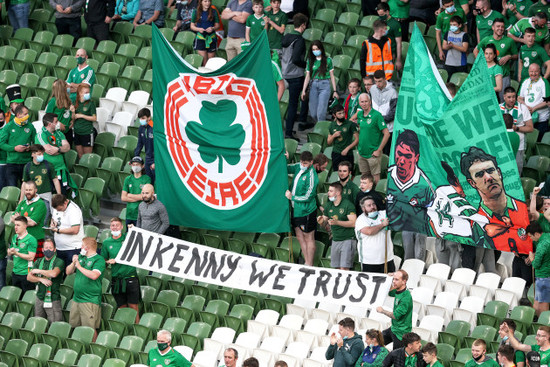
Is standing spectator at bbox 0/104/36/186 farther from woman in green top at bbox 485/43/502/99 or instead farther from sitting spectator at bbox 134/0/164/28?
woman in green top at bbox 485/43/502/99

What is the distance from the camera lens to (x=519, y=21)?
1958 centimetres

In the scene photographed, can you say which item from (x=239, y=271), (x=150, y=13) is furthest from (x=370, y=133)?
(x=150, y=13)

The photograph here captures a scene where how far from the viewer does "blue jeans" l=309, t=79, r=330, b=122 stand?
19391mm

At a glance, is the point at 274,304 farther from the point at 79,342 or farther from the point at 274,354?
the point at 79,342

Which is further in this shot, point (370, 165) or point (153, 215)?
point (370, 165)

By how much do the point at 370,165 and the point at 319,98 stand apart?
170 centimetres

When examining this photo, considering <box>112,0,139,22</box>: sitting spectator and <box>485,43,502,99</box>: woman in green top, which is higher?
<box>112,0,139,22</box>: sitting spectator

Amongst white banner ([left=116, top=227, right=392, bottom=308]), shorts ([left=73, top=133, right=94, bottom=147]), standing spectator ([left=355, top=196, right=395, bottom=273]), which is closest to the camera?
white banner ([left=116, top=227, right=392, bottom=308])

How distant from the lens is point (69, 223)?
17.6m

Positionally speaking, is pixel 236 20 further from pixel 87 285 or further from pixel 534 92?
pixel 87 285

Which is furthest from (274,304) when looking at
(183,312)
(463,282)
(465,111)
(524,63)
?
(524,63)

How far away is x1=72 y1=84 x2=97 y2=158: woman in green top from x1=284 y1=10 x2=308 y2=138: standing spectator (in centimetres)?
274

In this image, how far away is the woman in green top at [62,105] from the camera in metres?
19.2

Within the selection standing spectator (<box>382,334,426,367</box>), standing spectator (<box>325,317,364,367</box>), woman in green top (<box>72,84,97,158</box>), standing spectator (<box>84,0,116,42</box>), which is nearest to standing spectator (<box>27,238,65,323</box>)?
woman in green top (<box>72,84,97,158</box>)
